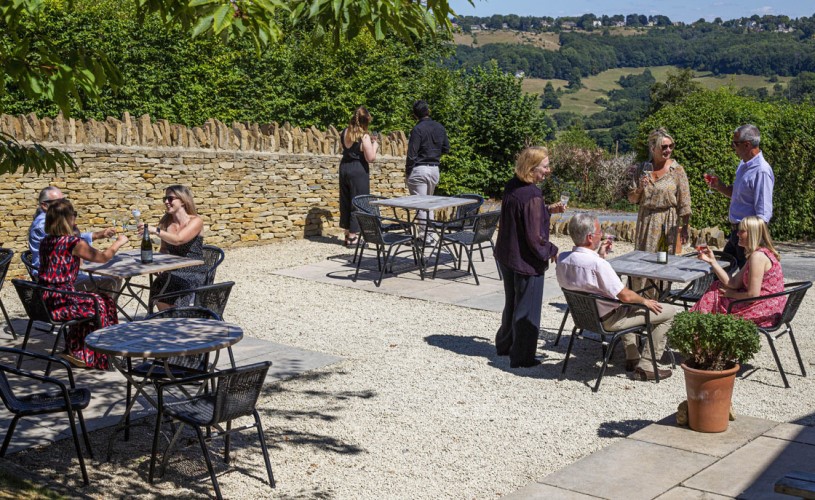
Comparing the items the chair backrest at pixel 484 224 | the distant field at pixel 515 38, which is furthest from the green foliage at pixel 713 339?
the distant field at pixel 515 38

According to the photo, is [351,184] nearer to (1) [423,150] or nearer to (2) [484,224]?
(1) [423,150]

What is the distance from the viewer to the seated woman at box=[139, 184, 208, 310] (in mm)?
7795

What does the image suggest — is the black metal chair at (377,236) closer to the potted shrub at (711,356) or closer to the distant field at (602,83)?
the potted shrub at (711,356)

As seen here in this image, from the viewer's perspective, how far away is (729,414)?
18.8ft

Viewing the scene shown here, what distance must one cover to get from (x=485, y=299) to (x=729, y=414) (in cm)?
433

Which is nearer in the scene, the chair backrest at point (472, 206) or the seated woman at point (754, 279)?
the seated woman at point (754, 279)

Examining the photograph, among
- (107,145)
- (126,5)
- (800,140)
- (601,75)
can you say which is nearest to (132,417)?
(107,145)

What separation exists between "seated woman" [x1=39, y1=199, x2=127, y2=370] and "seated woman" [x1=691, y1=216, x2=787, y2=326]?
14.5 feet

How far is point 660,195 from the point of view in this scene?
8.30 metres

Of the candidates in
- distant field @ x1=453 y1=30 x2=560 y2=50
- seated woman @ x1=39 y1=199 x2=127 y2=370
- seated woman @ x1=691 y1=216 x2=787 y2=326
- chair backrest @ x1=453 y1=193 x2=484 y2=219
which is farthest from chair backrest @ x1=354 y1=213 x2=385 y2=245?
distant field @ x1=453 y1=30 x2=560 y2=50

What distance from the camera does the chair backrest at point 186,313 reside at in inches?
229

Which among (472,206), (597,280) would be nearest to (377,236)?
(472,206)

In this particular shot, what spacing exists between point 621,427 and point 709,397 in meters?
0.74

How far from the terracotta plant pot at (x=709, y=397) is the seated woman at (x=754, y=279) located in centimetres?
155
